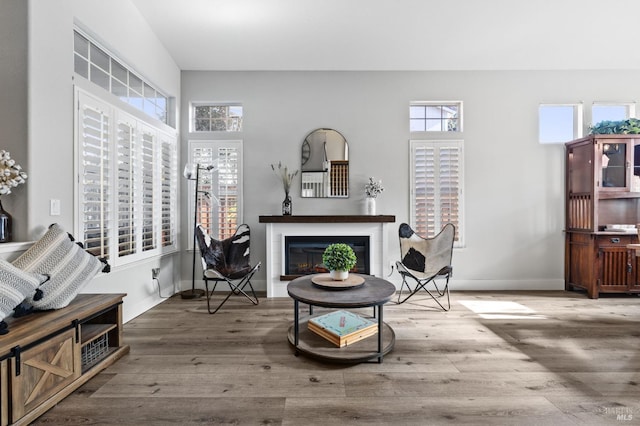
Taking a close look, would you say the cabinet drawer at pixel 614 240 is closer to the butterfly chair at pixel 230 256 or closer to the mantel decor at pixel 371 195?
the mantel decor at pixel 371 195

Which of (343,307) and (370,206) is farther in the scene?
(370,206)

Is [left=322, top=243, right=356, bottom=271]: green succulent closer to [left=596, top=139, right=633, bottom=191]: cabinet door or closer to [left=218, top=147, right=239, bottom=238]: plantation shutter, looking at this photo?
[left=218, top=147, right=239, bottom=238]: plantation shutter

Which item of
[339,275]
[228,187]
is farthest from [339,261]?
[228,187]

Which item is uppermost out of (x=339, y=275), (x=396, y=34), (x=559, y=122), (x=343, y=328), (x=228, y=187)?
(x=396, y=34)

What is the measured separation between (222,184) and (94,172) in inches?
66.8

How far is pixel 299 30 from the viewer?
10.8 feet

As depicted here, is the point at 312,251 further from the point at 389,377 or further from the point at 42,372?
the point at 42,372

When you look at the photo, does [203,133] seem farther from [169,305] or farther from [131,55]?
[169,305]

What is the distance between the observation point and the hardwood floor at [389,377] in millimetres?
1631

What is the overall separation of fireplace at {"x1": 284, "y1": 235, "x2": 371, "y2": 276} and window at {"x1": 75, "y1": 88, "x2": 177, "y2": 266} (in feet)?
5.21

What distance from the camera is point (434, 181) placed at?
416 cm

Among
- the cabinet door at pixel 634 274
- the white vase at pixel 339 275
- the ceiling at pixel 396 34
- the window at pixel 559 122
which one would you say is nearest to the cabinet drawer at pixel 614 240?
the cabinet door at pixel 634 274

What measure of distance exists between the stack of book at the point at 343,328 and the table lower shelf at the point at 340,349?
1.3 inches

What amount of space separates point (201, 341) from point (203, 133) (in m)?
2.85
